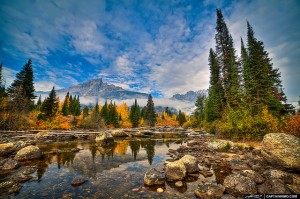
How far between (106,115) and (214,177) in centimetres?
7319

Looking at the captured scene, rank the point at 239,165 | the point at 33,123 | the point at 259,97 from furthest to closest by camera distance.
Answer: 1. the point at 33,123
2. the point at 259,97
3. the point at 239,165

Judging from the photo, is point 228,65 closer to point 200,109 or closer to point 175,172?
point 175,172

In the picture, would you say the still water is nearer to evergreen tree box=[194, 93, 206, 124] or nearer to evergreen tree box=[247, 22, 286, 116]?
evergreen tree box=[247, 22, 286, 116]

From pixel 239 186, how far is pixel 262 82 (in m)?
26.9

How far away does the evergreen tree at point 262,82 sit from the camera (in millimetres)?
25750

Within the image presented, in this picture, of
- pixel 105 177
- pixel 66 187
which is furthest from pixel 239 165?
pixel 66 187

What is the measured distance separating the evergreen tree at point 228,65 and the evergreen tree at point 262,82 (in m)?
2.30

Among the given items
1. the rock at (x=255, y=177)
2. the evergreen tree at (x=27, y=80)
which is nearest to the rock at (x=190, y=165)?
the rock at (x=255, y=177)

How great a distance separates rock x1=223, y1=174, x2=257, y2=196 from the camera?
7102mm

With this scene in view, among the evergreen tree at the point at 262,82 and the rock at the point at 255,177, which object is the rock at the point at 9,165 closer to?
the rock at the point at 255,177

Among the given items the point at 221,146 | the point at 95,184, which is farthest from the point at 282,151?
the point at 95,184

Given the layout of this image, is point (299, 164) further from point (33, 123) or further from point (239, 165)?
point (33, 123)

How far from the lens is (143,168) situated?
12.4 meters

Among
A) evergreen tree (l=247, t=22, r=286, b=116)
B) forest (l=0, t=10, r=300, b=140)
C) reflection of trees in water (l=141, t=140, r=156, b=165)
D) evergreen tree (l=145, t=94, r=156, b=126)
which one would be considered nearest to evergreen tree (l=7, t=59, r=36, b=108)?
forest (l=0, t=10, r=300, b=140)
